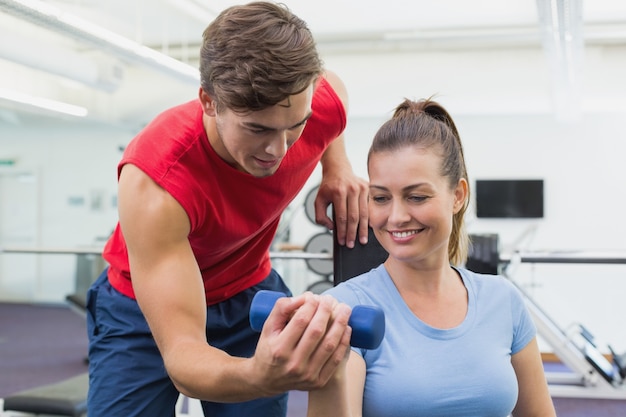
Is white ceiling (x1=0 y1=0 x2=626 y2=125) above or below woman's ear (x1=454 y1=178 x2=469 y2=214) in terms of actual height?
above

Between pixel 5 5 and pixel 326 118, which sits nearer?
pixel 326 118

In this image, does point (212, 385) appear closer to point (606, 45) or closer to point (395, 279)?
point (395, 279)

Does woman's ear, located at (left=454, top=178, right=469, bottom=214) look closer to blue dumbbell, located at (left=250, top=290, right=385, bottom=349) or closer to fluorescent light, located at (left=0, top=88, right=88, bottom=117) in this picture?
→ blue dumbbell, located at (left=250, top=290, right=385, bottom=349)

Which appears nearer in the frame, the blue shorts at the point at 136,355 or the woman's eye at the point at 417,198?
the woman's eye at the point at 417,198

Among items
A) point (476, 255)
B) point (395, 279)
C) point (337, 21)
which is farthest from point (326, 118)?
point (337, 21)

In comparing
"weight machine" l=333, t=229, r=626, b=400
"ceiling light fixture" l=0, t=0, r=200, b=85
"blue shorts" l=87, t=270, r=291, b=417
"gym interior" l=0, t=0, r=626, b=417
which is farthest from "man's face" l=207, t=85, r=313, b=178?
"gym interior" l=0, t=0, r=626, b=417

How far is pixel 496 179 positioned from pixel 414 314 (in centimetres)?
621

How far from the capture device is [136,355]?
1467 millimetres

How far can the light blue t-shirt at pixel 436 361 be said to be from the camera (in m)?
1.22

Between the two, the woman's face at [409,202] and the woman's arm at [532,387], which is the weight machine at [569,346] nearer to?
the woman's arm at [532,387]

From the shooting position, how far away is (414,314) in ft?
4.27

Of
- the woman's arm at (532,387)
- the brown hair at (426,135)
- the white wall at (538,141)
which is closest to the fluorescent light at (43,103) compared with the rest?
the white wall at (538,141)

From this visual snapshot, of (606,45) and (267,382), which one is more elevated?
(606,45)

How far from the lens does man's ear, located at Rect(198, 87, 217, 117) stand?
1190mm
